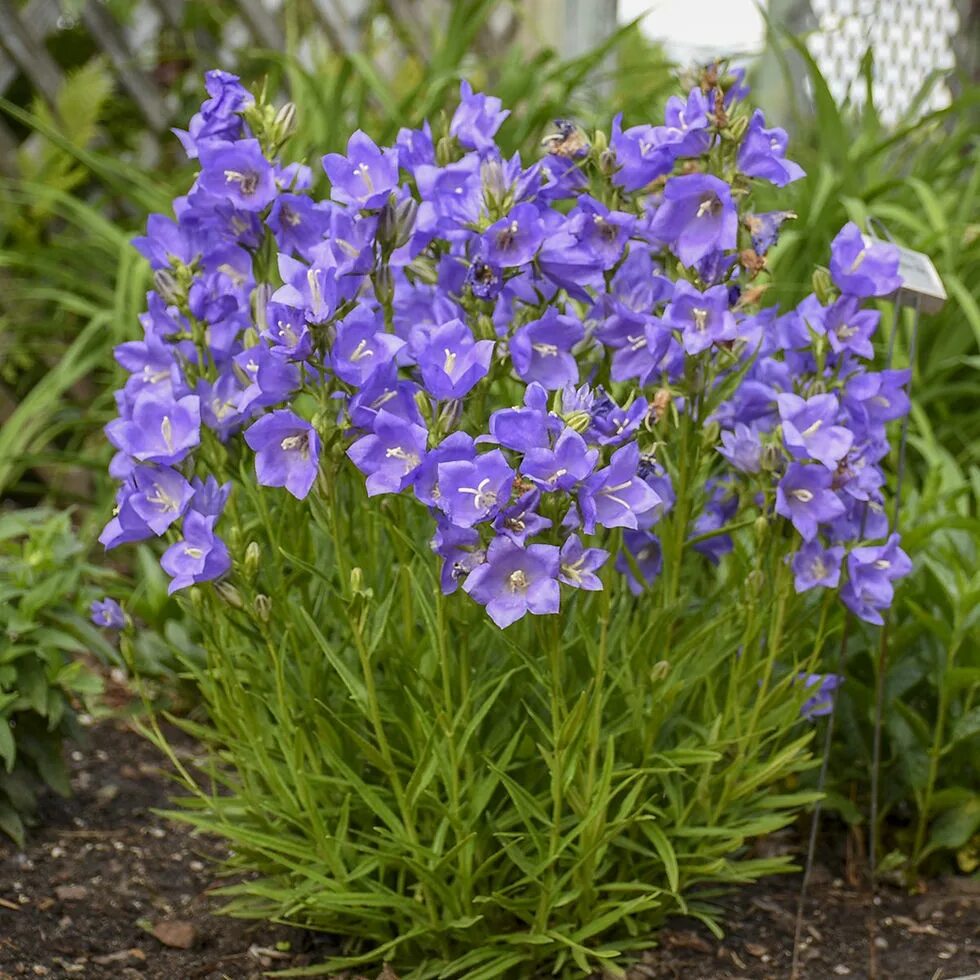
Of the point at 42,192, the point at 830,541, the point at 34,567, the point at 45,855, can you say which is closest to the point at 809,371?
the point at 830,541

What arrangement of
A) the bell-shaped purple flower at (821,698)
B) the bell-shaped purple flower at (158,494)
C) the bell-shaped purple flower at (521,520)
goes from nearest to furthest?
the bell-shaped purple flower at (521,520), the bell-shaped purple flower at (158,494), the bell-shaped purple flower at (821,698)

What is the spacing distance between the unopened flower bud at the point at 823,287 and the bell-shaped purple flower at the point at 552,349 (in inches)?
13.4

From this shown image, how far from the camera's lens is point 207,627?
5.08 feet

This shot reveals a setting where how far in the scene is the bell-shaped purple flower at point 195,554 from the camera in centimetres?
139

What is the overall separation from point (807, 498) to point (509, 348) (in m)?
0.42

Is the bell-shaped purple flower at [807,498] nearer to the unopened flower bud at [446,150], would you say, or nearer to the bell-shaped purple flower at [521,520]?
the bell-shaped purple flower at [521,520]

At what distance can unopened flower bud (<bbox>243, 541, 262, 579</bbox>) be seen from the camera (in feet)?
4.66

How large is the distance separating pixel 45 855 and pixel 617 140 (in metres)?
1.38

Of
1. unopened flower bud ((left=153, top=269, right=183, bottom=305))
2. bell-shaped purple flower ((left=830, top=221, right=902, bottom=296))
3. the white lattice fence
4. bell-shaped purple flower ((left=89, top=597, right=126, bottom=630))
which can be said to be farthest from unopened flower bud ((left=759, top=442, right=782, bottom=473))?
the white lattice fence

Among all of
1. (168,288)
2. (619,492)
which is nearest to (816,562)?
(619,492)

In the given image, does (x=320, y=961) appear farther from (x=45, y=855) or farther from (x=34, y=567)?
(x=34, y=567)

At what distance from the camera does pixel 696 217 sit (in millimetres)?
1450

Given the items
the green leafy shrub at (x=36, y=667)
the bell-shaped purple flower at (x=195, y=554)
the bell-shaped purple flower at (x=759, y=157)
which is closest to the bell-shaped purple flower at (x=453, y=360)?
the bell-shaped purple flower at (x=195, y=554)

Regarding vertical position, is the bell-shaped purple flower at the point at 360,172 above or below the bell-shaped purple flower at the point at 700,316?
above
